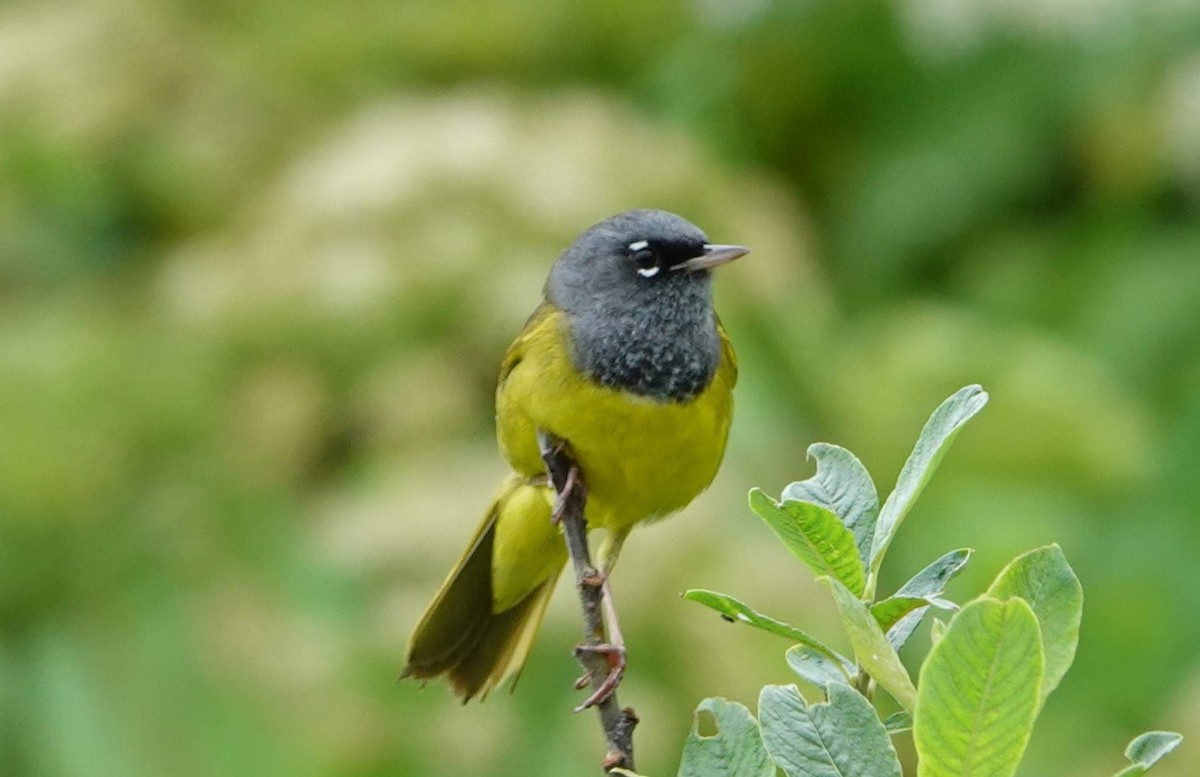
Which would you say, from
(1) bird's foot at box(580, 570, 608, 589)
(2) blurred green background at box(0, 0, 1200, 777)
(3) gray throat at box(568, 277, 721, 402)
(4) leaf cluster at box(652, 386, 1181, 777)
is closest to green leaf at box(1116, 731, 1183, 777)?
(4) leaf cluster at box(652, 386, 1181, 777)

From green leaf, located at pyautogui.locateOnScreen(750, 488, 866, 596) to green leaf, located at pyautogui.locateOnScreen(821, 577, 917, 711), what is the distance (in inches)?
1.5

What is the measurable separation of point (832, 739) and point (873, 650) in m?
0.05

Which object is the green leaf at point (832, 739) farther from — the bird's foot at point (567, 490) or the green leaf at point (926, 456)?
the bird's foot at point (567, 490)

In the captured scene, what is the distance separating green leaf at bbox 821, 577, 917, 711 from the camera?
0.89 m

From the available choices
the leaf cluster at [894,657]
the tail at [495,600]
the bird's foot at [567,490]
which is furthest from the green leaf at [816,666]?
the tail at [495,600]

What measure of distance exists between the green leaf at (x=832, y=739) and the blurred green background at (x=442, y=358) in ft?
7.03

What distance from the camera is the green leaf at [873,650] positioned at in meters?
0.89

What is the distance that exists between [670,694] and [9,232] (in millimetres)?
2452

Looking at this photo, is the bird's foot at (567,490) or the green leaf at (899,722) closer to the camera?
the green leaf at (899,722)

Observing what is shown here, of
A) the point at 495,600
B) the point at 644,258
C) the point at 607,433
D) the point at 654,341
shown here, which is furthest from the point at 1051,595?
the point at 495,600

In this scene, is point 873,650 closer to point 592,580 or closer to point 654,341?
point 592,580

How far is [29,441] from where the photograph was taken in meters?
3.62

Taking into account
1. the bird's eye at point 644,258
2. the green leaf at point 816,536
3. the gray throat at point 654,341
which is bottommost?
the green leaf at point 816,536

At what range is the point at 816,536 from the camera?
96cm
